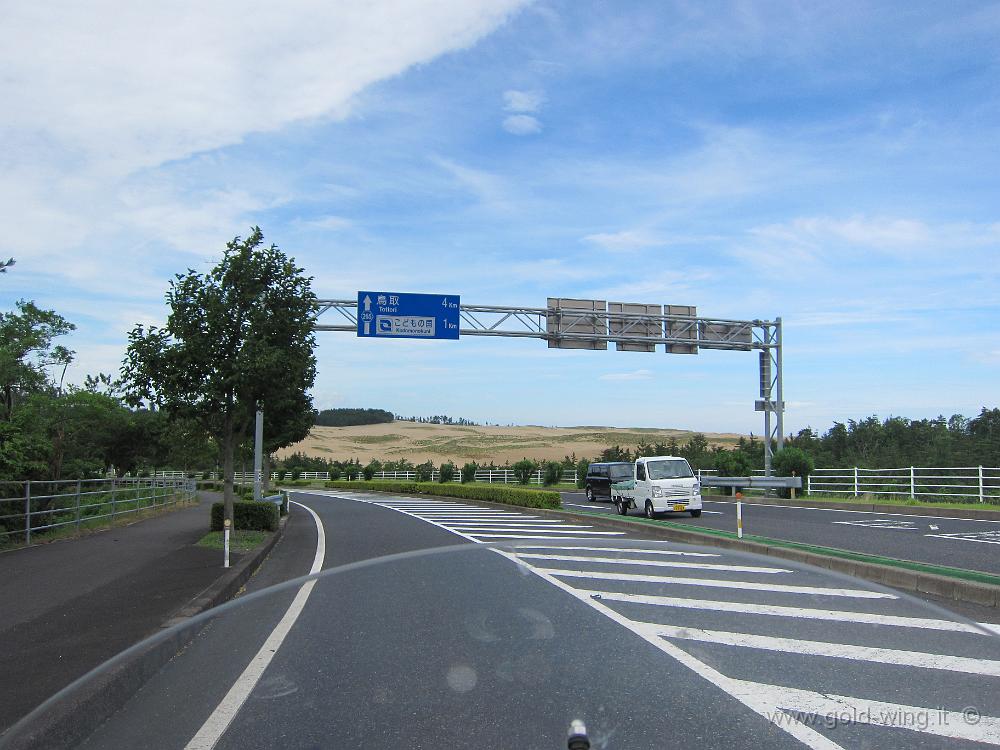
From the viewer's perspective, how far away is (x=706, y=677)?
17.4 feet

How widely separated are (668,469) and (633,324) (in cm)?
903

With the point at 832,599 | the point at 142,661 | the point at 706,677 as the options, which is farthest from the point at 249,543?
the point at 706,677

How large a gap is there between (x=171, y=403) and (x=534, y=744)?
14.4 m

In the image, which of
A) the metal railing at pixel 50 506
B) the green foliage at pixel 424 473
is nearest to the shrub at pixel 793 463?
the metal railing at pixel 50 506

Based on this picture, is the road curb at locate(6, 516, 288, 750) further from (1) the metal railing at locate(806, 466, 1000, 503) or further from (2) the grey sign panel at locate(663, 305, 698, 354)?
(2) the grey sign panel at locate(663, 305, 698, 354)

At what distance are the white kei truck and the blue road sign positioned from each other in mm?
8892

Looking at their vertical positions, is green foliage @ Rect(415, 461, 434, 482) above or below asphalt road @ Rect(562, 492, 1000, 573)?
below

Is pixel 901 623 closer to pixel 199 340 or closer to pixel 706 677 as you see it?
pixel 706 677

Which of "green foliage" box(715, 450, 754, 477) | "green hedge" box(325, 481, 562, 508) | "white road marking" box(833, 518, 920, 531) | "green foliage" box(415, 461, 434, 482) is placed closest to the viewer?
"white road marking" box(833, 518, 920, 531)

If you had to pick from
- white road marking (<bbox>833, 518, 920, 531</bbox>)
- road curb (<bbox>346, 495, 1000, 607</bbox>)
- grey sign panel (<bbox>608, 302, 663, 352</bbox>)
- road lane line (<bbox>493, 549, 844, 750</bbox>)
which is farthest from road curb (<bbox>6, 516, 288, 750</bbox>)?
grey sign panel (<bbox>608, 302, 663, 352</bbox>)

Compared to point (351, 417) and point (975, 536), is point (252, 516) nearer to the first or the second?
point (975, 536)

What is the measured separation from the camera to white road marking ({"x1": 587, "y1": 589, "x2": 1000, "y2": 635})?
23.7ft

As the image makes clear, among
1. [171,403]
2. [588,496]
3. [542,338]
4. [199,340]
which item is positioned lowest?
[588,496]

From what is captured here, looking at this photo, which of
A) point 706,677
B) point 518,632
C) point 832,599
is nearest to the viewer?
point 518,632
